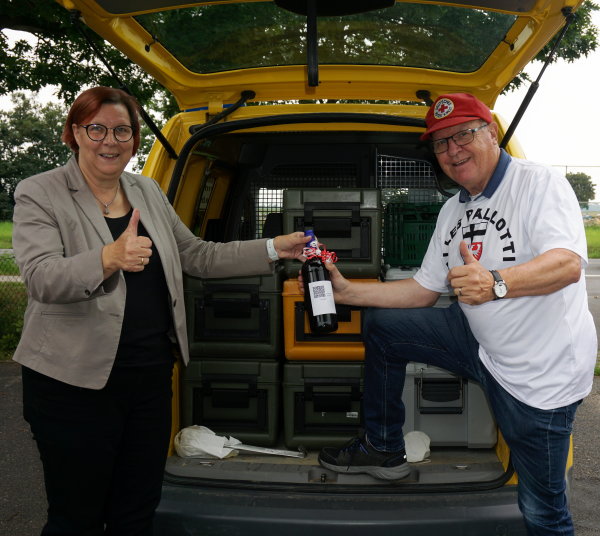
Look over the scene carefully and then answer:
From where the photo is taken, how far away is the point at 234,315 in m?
2.85

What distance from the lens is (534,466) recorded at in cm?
204

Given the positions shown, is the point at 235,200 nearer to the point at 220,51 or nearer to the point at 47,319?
the point at 220,51

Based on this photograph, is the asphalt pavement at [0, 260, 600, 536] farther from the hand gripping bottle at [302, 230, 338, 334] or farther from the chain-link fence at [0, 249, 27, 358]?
the chain-link fence at [0, 249, 27, 358]

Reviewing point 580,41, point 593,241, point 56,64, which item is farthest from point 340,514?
point 593,241

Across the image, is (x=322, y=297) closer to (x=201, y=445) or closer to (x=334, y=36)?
(x=201, y=445)

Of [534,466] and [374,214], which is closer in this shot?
[534,466]

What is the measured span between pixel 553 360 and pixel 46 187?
180 cm

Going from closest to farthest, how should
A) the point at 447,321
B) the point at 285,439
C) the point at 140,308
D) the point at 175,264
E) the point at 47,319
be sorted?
the point at 47,319 → the point at 140,308 → the point at 175,264 → the point at 447,321 → the point at 285,439

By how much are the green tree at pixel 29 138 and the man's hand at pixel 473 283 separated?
45405 mm

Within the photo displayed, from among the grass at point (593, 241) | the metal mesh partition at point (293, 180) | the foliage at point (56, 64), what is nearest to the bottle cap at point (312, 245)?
the metal mesh partition at point (293, 180)

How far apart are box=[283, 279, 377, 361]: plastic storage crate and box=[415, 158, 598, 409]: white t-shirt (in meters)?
0.75

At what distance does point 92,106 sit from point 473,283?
4.63 feet

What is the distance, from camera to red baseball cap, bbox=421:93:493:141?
2232mm

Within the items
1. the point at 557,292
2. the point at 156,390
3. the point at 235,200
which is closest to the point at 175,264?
the point at 156,390
